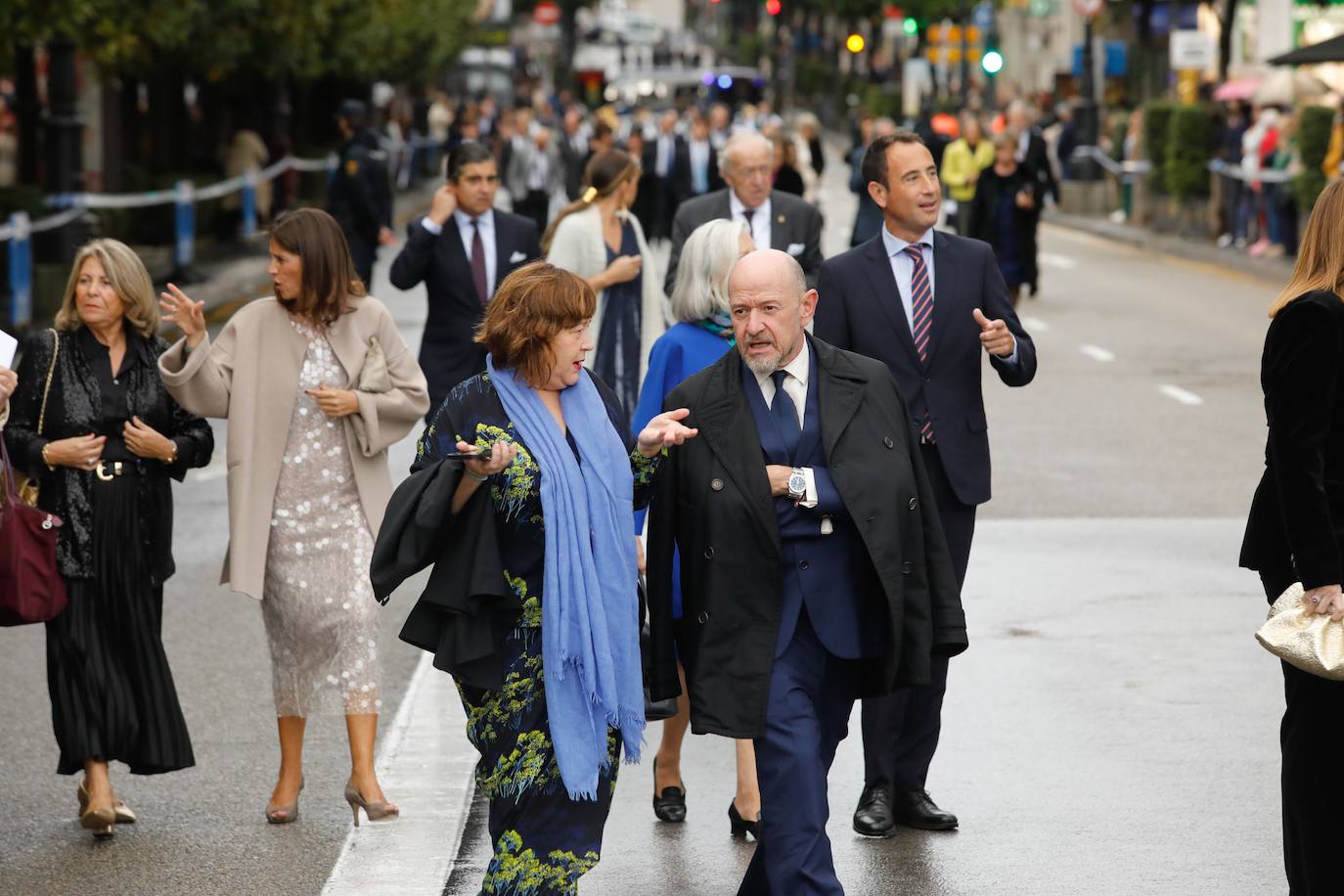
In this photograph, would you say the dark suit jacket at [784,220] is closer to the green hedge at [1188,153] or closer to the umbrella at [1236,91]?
the green hedge at [1188,153]

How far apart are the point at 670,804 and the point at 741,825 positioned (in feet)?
0.98

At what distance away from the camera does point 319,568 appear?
669 centimetres

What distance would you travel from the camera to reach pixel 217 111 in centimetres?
3956

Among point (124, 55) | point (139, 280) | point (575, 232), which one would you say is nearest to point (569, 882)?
point (139, 280)

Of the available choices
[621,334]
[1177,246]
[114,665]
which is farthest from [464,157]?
[1177,246]

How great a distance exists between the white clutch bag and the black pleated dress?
10.8ft

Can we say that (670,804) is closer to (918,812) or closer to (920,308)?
(918,812)

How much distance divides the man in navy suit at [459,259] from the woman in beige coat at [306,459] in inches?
129

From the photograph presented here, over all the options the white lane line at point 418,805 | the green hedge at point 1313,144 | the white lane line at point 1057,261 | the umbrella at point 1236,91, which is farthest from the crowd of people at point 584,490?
the umbrella at point 1236,91

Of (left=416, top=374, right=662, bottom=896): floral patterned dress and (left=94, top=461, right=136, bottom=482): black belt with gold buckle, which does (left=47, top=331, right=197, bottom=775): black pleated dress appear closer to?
(left=94, top=461, right=136, bottom=482): black belt with gold buckle

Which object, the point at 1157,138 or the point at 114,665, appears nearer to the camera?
the point at 114,665

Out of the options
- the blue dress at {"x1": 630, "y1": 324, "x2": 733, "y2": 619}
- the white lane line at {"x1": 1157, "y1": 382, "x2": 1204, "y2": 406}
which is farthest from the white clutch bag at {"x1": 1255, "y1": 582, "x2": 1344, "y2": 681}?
the white lane line at {"x1": 1157, "y1": 382, "x2": 1204, "y2": 406}

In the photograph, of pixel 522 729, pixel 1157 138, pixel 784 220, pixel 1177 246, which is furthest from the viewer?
pixel 1157 138

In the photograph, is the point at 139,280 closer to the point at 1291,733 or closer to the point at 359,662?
the point at 359,662
